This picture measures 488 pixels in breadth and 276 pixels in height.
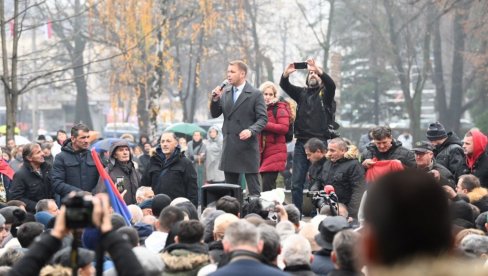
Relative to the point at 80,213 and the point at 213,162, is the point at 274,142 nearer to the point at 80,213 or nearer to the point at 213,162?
the point at 80,213

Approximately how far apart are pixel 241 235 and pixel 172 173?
23.3 feet

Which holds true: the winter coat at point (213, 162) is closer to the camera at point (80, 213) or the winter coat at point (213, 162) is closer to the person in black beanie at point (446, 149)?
the person in black beanie at point (446, 149)

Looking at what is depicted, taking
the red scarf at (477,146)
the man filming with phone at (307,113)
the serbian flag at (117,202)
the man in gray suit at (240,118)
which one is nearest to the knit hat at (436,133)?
the red scarf at (477,146)

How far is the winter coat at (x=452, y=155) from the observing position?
14234 millimetres

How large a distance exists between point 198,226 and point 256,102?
18.4ft

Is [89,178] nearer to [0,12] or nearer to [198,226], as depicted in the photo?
[198,226]

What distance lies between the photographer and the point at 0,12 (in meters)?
20.2

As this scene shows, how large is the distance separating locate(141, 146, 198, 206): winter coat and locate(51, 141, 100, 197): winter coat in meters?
0.75

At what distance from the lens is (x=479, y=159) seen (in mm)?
13750

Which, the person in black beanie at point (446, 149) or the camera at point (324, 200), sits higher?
the person in black beanie at point (446, 149)

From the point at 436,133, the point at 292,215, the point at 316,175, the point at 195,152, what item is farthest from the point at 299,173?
the point at 195,152

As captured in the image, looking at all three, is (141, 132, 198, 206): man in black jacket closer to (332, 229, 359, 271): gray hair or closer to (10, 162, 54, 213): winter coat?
(10, 162, 54, 213): winter coat

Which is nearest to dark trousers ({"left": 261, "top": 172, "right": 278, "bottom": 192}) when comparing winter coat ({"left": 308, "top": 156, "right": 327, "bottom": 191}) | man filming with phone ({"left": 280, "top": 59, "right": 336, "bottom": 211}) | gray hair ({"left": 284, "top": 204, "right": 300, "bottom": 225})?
man filming with phone ({"left": 280, "top": 59, "right": 336, "bottom": 211})

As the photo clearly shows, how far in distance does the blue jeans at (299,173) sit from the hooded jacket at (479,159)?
2076 millimetres
